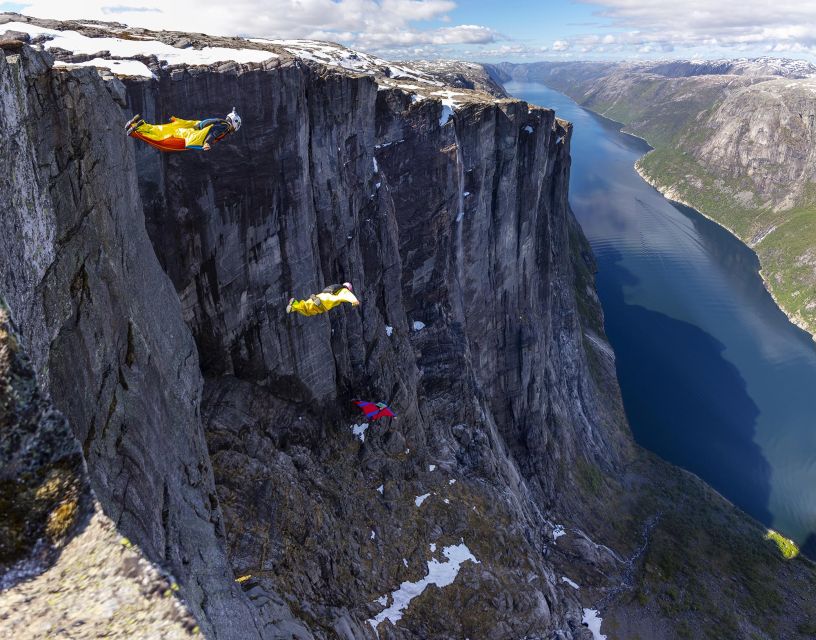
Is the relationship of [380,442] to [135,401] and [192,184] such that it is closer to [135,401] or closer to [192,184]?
[192,184]

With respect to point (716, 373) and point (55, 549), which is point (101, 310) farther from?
point (716, 373)

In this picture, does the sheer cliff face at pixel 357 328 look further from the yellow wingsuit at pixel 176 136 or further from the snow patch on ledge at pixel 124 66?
the yellow wingsuit at pixel 176 136

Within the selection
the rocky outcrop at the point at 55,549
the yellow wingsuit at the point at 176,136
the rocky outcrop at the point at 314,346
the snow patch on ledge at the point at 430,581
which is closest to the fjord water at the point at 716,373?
the rocky outcrop at the point at 314,346

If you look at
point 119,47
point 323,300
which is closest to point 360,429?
point 323,300

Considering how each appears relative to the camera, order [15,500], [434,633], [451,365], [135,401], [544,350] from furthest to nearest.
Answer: [544,350] → [451,365] → [434,633] → [135,401] → [15,500]

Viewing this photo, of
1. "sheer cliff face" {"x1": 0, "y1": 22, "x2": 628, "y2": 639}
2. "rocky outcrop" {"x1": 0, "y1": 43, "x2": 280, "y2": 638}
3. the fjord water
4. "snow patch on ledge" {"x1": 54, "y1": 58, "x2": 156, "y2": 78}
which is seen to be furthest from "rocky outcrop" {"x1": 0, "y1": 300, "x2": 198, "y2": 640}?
the fjord water

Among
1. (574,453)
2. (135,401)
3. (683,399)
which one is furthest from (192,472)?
(683,399)

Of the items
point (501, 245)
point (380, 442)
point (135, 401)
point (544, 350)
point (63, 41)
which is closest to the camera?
point (135, 401)

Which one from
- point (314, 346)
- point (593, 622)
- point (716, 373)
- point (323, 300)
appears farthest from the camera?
point (716, 373)
